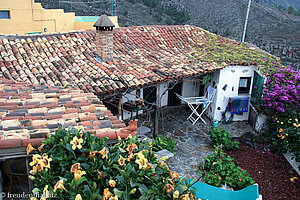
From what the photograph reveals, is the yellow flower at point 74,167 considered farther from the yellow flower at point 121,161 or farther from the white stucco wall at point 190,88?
the white stucco wall at point 190,88

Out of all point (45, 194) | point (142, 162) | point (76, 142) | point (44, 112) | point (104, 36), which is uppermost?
point (104, 36)

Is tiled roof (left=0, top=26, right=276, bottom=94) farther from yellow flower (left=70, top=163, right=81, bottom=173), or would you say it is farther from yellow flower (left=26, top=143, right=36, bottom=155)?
yellow flower (left=70, top=163, right=81, bottom=173)

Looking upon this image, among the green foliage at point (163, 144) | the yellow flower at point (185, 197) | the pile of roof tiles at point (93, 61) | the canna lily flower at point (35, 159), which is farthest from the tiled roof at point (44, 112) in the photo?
the green foliage at point (163, 144)

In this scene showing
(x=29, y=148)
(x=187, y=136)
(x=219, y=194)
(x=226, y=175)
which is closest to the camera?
(x=29, y=148)

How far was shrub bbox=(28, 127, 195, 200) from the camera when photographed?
3.03 metres

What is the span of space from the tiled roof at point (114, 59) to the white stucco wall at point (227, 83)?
407 millimetres

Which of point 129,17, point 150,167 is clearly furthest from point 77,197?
point 129,17

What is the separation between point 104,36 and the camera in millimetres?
9398

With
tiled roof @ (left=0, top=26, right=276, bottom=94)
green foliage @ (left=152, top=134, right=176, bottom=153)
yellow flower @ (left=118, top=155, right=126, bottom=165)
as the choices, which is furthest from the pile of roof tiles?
yellow flower @ (left=118, top=155, right=126, bottom=165)

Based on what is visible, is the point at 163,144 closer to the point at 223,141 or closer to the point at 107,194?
the point at 223,141

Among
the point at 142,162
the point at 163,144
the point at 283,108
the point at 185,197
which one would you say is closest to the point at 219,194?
the point at 163,144

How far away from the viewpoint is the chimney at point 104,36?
30.3 feet

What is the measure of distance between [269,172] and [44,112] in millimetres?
7025

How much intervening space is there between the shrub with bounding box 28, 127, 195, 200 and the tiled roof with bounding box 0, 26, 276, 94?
13.0ft
